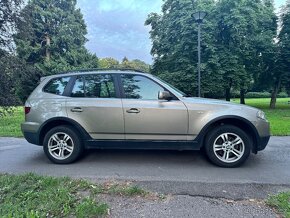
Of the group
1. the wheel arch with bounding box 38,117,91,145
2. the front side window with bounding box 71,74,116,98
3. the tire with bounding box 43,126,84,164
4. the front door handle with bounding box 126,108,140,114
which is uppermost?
the front side window with bounding box 71,74,116,98

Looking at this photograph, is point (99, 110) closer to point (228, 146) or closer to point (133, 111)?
point (133, 111)

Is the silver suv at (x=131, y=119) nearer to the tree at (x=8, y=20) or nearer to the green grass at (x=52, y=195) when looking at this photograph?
the green grass at (x=52, y=195)

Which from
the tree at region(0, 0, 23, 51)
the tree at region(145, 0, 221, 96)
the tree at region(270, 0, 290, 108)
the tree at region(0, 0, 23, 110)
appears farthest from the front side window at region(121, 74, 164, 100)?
the tree at region(270, 0, 290, 108)

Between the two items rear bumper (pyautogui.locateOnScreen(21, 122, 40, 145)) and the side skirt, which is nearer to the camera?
the side skirt

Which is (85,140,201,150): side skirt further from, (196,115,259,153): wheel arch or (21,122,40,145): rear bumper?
(21,122,40,145): rear bumper

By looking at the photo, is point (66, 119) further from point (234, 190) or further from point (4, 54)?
point (4, 54)

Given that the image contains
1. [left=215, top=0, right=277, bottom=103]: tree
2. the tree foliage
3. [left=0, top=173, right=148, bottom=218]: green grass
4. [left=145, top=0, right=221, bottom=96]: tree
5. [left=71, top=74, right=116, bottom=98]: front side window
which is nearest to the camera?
[left=0, top=173, right=148, bottom=218]: green grass

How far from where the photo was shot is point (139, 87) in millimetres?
4887

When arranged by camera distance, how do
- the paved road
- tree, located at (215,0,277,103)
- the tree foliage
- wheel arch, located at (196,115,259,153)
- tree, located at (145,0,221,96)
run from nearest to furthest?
1. the paved road
2. wheel arch, located at (196,115,259,153)
3. tree, located at (145,0,221,96)
4. the tree foliage
5. tree, located at (215,0,277,103)

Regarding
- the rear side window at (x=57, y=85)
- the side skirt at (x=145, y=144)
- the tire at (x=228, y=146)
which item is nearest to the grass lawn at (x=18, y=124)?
the rear side window at (x=57, y=85)

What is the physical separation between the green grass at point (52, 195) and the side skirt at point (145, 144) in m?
1.06

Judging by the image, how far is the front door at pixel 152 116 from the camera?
464cm

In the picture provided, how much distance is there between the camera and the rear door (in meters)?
4.78

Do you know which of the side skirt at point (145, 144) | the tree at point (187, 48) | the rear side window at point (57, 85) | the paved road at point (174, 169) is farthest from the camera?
the tree at point (187, 48)
